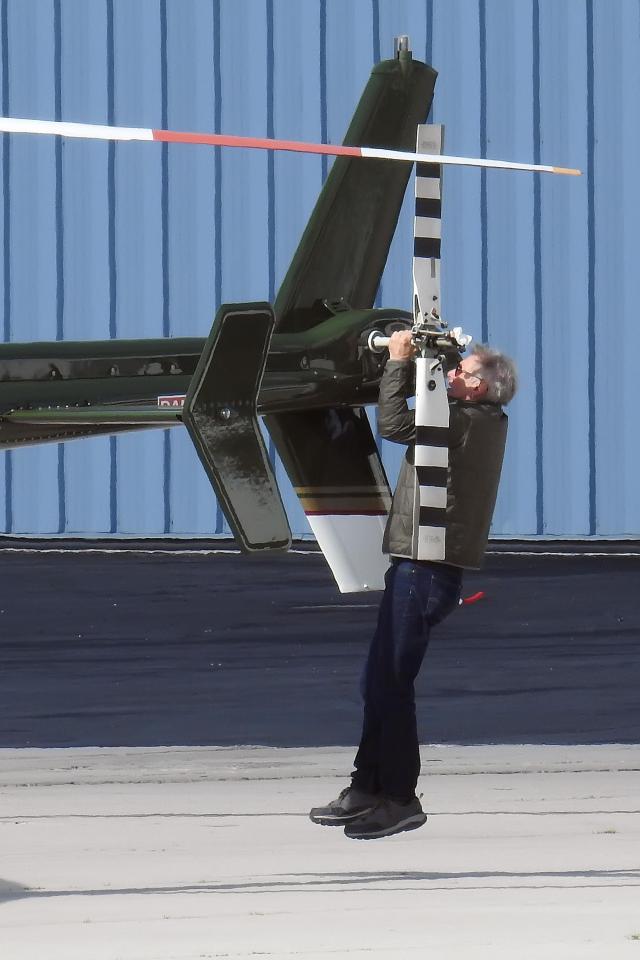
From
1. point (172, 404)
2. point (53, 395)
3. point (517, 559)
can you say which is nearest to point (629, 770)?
point (172, 404)

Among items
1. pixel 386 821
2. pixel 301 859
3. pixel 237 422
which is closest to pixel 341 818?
pixel 386 821

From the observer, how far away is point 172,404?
8.60 metres

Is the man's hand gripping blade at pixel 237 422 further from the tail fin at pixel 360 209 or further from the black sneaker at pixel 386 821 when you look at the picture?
the tail fin at pixel 360 209

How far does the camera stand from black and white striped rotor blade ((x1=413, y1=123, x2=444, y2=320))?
21.6ft

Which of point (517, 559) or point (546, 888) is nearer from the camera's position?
point (546, 888)

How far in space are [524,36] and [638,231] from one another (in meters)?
2.53

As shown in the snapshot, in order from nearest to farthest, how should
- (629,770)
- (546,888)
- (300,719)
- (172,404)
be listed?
(546,888), (629,770), (172,404), (300,719)

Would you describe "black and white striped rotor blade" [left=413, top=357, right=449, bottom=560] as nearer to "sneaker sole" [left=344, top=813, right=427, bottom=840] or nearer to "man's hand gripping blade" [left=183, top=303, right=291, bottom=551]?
"man's hand gripping blade" [left=183, top=303, right=291, bottom=551]

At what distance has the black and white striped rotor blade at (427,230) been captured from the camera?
6.59 m

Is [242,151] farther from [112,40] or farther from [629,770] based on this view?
[629,770]

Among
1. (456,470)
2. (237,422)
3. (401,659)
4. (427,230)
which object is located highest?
(427,230)

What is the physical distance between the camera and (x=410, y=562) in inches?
262

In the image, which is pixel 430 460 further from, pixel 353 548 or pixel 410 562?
pixel 353 548

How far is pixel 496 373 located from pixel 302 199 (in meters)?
13.0
